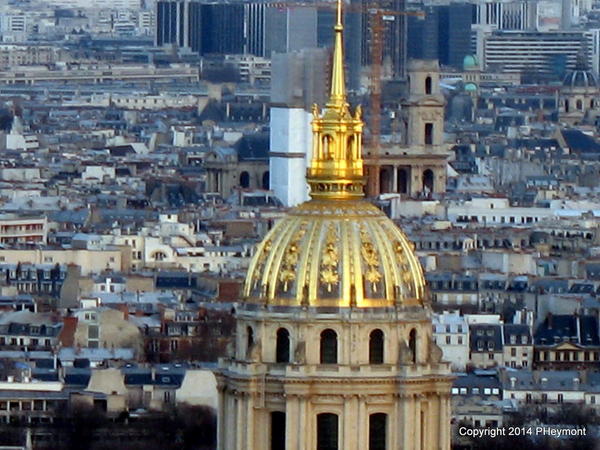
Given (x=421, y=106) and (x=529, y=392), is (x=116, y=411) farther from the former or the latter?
(x=421, y=106)

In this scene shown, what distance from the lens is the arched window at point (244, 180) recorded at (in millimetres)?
116150

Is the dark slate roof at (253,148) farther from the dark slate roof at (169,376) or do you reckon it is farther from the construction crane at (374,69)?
the dark slate roof at (169,376)

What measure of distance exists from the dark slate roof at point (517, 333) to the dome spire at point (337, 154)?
142 feet

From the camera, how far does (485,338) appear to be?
70.8 m

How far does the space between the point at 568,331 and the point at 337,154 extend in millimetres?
44527

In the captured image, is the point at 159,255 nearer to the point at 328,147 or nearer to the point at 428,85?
the point at 428,85

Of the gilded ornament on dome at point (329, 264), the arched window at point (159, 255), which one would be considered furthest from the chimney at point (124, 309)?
the gilded ornament on dome at point (329, 264)

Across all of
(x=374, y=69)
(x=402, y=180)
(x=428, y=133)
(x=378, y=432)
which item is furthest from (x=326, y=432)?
(x=374, y=69)

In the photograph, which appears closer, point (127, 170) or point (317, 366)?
point (317, 366)

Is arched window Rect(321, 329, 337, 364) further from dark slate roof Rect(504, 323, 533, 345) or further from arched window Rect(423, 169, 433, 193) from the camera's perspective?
arched window Rect(423, 169, 433, 193)

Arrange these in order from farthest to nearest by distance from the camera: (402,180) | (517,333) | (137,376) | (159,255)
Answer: (402,180) → (159,255) → (517,333) → (137,376)

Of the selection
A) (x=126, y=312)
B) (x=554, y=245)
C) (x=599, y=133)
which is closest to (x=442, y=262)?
(x=554, y=245)

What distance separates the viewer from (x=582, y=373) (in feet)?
217

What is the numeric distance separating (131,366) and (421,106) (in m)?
52.2
